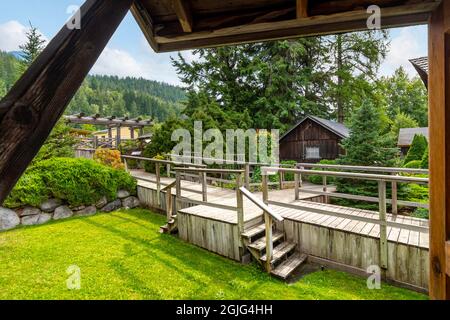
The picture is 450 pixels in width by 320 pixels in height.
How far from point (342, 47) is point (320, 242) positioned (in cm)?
1956

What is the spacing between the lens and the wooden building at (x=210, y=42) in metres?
0.74

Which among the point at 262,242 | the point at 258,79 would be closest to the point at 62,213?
the point at 262,242

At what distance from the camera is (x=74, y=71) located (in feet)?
2.78

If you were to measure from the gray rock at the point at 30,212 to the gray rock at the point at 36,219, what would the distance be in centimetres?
7

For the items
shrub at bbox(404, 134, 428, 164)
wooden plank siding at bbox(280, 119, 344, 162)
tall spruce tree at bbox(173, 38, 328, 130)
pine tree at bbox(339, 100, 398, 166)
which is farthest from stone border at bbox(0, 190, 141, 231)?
shrub at bbox(404, 134, 428, 164)

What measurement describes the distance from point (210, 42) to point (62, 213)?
7.45 meters

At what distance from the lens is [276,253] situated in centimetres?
462

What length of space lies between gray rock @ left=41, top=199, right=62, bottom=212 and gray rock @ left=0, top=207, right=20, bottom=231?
608 millimetres

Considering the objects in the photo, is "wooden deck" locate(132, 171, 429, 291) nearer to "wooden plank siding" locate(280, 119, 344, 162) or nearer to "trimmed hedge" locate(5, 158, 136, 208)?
"trimmed hedge" locate(5, 158, 136, 208)

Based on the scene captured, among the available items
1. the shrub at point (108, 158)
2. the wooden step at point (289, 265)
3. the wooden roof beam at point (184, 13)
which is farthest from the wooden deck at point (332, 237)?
the shrub at point (108, 158)

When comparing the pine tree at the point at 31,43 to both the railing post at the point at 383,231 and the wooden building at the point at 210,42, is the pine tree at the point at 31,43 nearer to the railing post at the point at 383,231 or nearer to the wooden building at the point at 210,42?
the wooden building at the point at 210,42

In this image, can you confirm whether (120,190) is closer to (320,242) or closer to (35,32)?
(320,242)

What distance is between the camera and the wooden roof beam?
1495mm

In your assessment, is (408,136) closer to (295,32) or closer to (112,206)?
(112,206)
